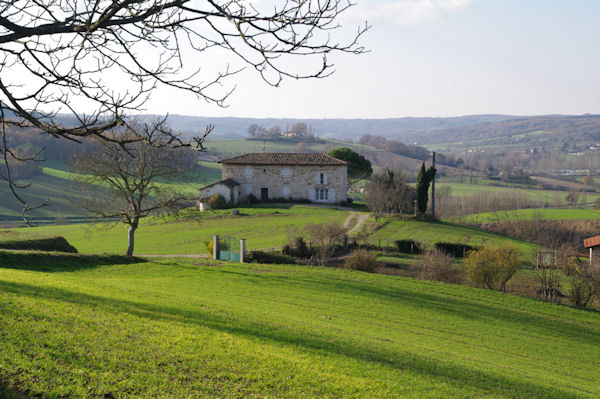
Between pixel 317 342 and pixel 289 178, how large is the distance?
44.4 metres

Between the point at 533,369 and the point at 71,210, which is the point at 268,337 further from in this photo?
the point at 71,210

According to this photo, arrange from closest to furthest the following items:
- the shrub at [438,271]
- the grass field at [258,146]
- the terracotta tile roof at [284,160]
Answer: the shrub at [438,271]
the terracotta tile roof at [284,160]
the grass field at [258,146]

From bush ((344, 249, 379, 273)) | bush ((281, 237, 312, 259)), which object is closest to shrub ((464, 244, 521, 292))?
bush ((344, 249, 379, 273))

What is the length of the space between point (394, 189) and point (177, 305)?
40.9m

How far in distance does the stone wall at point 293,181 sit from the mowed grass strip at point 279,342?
112 feet

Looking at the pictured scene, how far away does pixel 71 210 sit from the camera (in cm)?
7194

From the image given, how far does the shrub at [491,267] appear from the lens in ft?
81.3

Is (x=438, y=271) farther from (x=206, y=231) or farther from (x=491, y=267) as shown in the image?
(x=206, y=231)

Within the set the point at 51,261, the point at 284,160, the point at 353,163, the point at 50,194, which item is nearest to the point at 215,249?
the point at 51,261

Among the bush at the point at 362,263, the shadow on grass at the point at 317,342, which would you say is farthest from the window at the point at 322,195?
the shadow on grass at the point at 317,342

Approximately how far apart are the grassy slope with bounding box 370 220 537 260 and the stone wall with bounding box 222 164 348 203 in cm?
1146

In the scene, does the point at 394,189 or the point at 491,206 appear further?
the point at 491,206

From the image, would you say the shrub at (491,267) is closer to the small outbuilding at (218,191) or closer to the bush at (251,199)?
the small outbuilding at (218,191)

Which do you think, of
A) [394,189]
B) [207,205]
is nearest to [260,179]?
[207,205]
